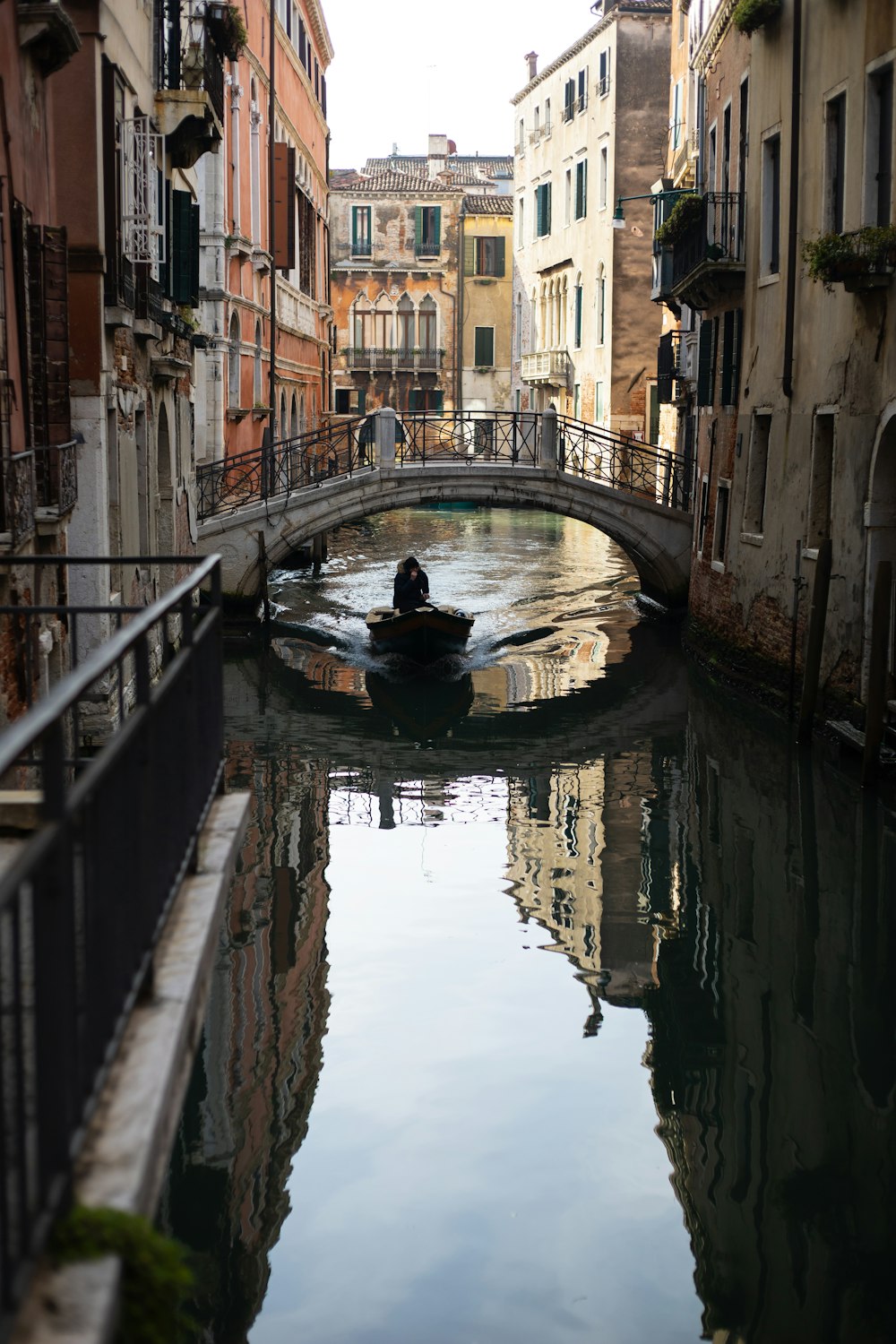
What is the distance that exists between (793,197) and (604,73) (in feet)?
81.8

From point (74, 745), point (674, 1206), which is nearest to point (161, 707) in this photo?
point (74, 745)

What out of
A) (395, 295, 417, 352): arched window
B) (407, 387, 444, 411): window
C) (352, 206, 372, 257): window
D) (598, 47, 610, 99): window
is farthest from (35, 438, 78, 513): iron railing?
(352, 206, 372, 257): window

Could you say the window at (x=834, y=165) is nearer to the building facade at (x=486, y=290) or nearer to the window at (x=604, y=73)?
the window at (x=604, y=73)

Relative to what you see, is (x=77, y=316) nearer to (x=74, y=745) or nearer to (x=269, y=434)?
(x=74, y=745)

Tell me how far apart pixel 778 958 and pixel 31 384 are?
5.23 meters

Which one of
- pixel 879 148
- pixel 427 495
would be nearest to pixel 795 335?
pixel 879 148

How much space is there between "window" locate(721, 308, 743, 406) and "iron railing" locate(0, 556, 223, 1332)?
1434cm

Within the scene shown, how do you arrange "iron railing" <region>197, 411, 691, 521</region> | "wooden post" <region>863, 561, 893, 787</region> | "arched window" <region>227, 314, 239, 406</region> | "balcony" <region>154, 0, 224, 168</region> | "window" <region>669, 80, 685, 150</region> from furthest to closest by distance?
"window" <region>669, 80, 685, 150</region>
"arched window" <region>227, 314, 239, 406</region>
"iron railing" <region>197, 411, 691, 521</region>
"balcony" <region>154, 0, 224, 168</region>
"wooden post" <region>863, 561, 893, 787</region>

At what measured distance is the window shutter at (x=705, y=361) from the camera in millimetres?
19172

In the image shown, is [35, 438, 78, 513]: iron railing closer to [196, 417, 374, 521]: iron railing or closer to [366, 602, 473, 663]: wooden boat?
[366, 602, 473, 663]: wooden boat

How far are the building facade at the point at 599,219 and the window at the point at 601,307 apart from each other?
0.04 metres

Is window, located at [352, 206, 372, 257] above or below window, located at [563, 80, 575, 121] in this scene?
below

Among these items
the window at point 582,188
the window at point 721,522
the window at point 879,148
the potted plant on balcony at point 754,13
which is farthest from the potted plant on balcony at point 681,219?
the window at point 582,188

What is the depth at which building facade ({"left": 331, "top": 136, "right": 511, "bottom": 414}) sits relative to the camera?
4762cm
